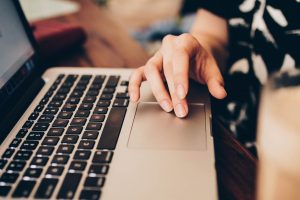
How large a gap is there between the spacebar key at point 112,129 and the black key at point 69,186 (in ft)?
0.21

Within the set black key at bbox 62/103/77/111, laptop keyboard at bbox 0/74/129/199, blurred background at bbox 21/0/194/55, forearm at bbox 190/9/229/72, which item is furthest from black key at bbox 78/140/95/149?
blurred background at bbox 21/0/194/55

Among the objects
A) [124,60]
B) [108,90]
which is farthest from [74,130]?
[124,60]

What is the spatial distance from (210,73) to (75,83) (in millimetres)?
265

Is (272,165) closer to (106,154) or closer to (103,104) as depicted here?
(106,154)

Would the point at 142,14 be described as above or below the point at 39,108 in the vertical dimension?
below

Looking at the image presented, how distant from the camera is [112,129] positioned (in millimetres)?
514

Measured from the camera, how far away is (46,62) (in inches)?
32.5

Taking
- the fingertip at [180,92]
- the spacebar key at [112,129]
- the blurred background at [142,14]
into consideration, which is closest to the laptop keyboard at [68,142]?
the spacebar key at [112,129]

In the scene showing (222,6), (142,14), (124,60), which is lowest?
(142,14)

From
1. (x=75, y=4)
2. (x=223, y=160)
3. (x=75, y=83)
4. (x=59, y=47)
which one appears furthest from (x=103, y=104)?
(x=75, y=4)

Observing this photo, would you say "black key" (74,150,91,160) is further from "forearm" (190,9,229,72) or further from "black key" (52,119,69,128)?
"forearm" (190,9,229,72)

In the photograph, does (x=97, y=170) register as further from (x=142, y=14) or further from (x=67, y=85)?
(x=142, y=14)

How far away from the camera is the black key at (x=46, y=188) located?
16.1 inches

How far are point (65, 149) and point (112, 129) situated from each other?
78 millimetres
